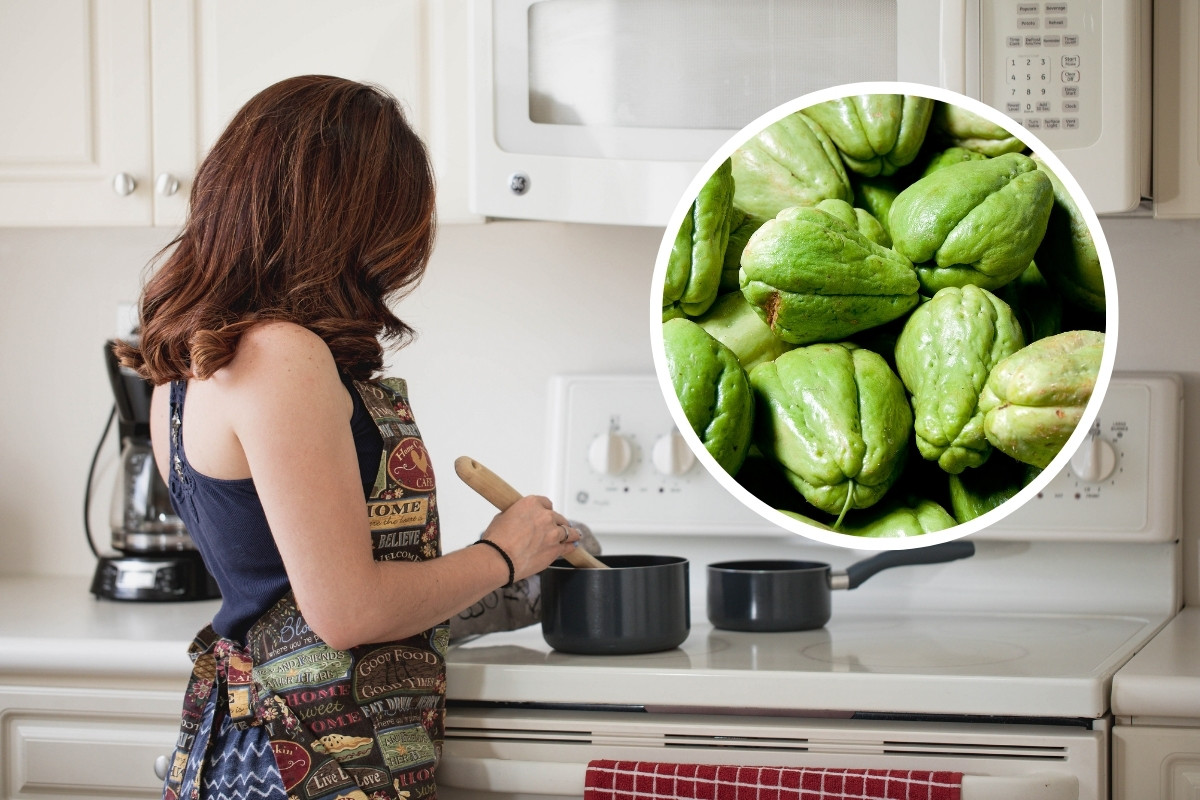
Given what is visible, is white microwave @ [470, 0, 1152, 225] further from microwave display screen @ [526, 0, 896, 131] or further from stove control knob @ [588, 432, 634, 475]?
stove control knob @ [588, 432, 634, 475]

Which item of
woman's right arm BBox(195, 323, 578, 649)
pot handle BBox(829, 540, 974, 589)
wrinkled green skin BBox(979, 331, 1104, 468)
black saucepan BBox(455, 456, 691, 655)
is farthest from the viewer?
pot handle BBox(829, 540, 974, 589)

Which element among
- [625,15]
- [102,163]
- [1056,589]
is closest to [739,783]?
[1056,589]

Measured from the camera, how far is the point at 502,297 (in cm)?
173

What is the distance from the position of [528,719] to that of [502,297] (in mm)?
790

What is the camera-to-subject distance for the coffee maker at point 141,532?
62.0 inches

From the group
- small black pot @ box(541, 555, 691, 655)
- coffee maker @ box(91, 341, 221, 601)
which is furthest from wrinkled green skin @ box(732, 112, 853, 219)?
coffee maker @ box(91, 341, 221, 601)

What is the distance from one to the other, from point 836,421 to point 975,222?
0.48ft

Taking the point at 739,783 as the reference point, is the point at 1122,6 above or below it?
above

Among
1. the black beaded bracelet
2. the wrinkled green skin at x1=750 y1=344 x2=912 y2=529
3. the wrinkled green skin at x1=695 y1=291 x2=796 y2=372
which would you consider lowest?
the black beaded bracelet

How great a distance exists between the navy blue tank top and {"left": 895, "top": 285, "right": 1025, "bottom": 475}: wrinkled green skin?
481mm

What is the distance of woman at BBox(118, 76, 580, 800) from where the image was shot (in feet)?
3.04

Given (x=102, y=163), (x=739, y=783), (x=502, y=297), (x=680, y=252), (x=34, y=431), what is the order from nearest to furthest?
(x=680, y=252)
(x=739, y=783)
(x=102, y=163)
(x=502, y=297)
(x=34, y=431)

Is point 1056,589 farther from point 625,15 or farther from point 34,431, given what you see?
point 34,431

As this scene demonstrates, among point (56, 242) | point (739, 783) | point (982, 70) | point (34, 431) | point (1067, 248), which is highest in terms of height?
point (982, 70)
